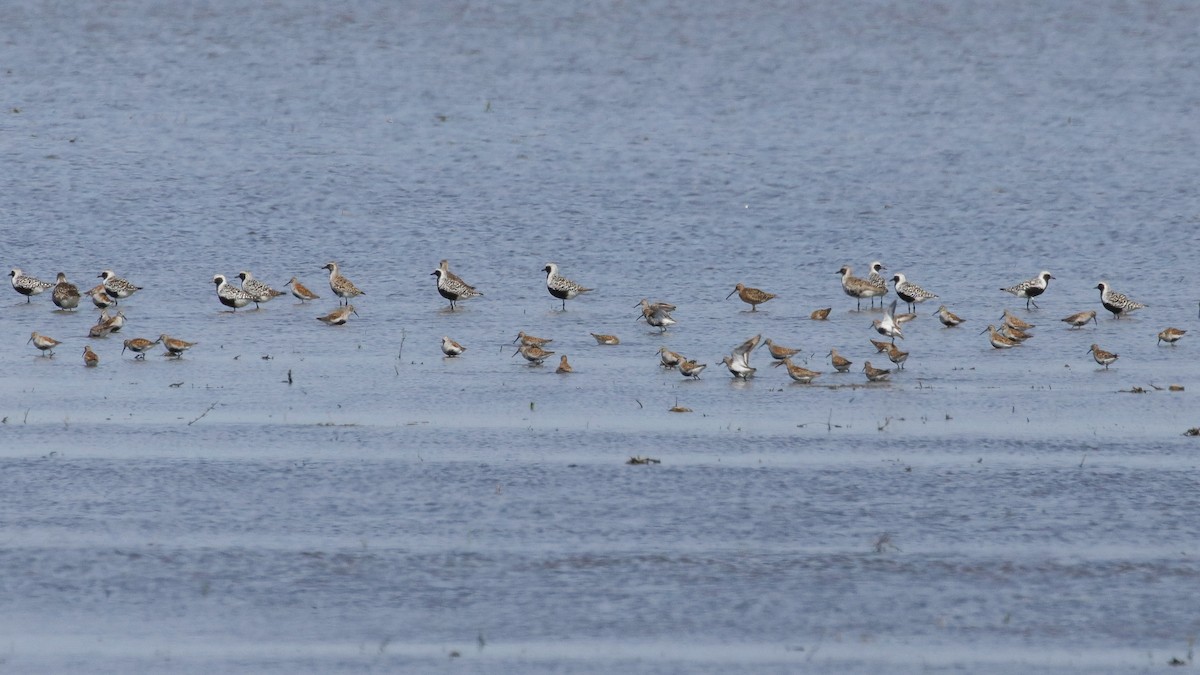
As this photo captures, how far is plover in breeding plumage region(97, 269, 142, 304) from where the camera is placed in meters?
20.5

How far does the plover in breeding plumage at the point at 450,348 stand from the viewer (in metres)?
17.4

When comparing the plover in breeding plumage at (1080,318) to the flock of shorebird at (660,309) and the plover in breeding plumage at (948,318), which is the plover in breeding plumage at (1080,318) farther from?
the plover in breeding plumage at (948,318)

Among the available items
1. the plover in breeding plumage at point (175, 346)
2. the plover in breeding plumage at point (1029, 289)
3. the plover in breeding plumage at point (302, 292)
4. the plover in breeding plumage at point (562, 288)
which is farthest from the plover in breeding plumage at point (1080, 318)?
the plover in breeding plumage at point (175, 346)

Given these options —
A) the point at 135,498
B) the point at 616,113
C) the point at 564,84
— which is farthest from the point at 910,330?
the point at 564,84

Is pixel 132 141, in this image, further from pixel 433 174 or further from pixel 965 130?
pixel 965 130

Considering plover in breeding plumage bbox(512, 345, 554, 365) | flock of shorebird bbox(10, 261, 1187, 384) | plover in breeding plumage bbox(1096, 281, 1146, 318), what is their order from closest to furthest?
1. flock of shorebird bbox(10, 261, 1187, 384)
2. plover in breeding plumage bbox(512, 345, 554, 365)
3. plover in breeding plumage bbox(1096, 281, 1146, 318)

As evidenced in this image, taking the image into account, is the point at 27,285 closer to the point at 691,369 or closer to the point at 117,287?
the point at 117,287

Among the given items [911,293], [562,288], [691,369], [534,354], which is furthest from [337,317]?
[911,293]

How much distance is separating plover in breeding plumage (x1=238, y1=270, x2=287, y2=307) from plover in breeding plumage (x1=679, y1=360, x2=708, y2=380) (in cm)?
632

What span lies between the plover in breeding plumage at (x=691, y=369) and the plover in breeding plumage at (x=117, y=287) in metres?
7.49

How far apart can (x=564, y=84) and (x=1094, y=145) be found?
11.1 metres

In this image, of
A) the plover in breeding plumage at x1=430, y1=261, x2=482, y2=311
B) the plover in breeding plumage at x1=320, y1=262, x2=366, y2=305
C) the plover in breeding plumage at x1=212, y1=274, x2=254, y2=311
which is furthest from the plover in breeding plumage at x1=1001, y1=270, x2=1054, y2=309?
the plover in breeding plumage at x1=212, y1=274, x2=254, y2=311

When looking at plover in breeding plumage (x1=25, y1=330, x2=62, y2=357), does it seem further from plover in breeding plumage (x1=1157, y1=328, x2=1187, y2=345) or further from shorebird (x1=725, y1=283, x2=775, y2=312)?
plover in breeding plumage (x1=1157, y1=328, x2=1187, y2=345)

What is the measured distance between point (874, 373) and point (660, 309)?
3371 millimetres
